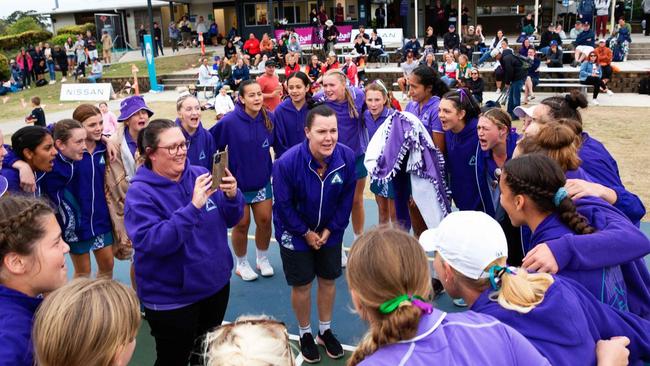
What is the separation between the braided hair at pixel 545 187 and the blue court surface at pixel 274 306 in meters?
2.02

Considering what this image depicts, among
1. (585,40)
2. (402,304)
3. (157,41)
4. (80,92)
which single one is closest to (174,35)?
(157,41)

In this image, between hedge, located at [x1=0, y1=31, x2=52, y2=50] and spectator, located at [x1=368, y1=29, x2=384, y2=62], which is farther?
hedge, located at [x1=0, y1=31, x2=52, y2=50]

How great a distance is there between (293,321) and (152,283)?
175 centimetres

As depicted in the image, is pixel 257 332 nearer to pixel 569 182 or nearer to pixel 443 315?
pixel 443 315

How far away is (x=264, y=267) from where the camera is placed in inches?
215

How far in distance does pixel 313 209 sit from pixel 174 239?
1.16 metres

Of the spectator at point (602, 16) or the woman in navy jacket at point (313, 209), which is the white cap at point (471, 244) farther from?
the spectator at point (602, 16)

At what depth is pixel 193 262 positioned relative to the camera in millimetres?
3082

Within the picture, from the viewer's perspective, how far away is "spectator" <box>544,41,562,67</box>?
18.5 meters

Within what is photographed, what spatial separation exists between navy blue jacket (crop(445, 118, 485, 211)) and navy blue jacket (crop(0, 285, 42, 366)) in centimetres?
328

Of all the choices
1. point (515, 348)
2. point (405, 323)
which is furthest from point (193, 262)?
point (515, 348)

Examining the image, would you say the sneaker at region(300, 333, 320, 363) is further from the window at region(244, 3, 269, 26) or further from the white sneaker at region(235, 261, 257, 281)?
the window at region(244, 3, 269, 26)

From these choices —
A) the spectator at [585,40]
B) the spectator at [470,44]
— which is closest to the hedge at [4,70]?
the spectator at [470,44]

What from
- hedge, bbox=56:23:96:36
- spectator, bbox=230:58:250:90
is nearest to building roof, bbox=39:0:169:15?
hedge, bbox=56:23:96:36
